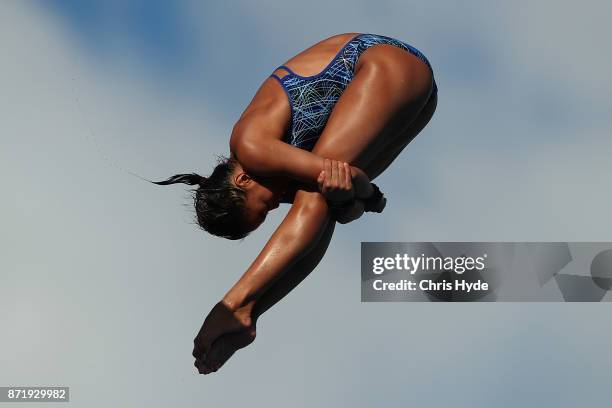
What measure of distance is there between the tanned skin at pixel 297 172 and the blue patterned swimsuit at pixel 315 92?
7cm

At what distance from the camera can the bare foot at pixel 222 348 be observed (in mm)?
6500

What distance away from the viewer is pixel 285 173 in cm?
652

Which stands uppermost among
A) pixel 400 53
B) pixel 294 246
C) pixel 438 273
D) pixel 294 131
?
pixel 438 273

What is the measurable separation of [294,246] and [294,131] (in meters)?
0.87

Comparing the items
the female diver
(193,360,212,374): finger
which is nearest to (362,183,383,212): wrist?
the female diver

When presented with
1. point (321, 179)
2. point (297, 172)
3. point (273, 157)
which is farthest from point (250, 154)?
point (321, 179)

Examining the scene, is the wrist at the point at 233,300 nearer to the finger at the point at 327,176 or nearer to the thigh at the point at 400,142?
the finger at the point at 327,176

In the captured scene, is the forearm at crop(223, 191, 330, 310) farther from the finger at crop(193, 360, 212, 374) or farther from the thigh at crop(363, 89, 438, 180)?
the thigh at crop(363, 89, 438, 180)

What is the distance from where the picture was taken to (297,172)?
6.44 meters

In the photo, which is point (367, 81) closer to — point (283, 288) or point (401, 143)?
point (401, 143)

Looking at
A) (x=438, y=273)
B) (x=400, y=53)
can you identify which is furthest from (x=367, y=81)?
(x=438, y=273)

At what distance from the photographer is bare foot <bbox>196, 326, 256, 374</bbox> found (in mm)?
6500

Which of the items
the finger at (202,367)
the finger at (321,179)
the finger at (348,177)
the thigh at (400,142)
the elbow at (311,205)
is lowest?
the finger at (202,367)

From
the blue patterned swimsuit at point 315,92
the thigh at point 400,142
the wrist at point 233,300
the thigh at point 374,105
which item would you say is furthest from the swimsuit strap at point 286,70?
the wrist at point 233,300
